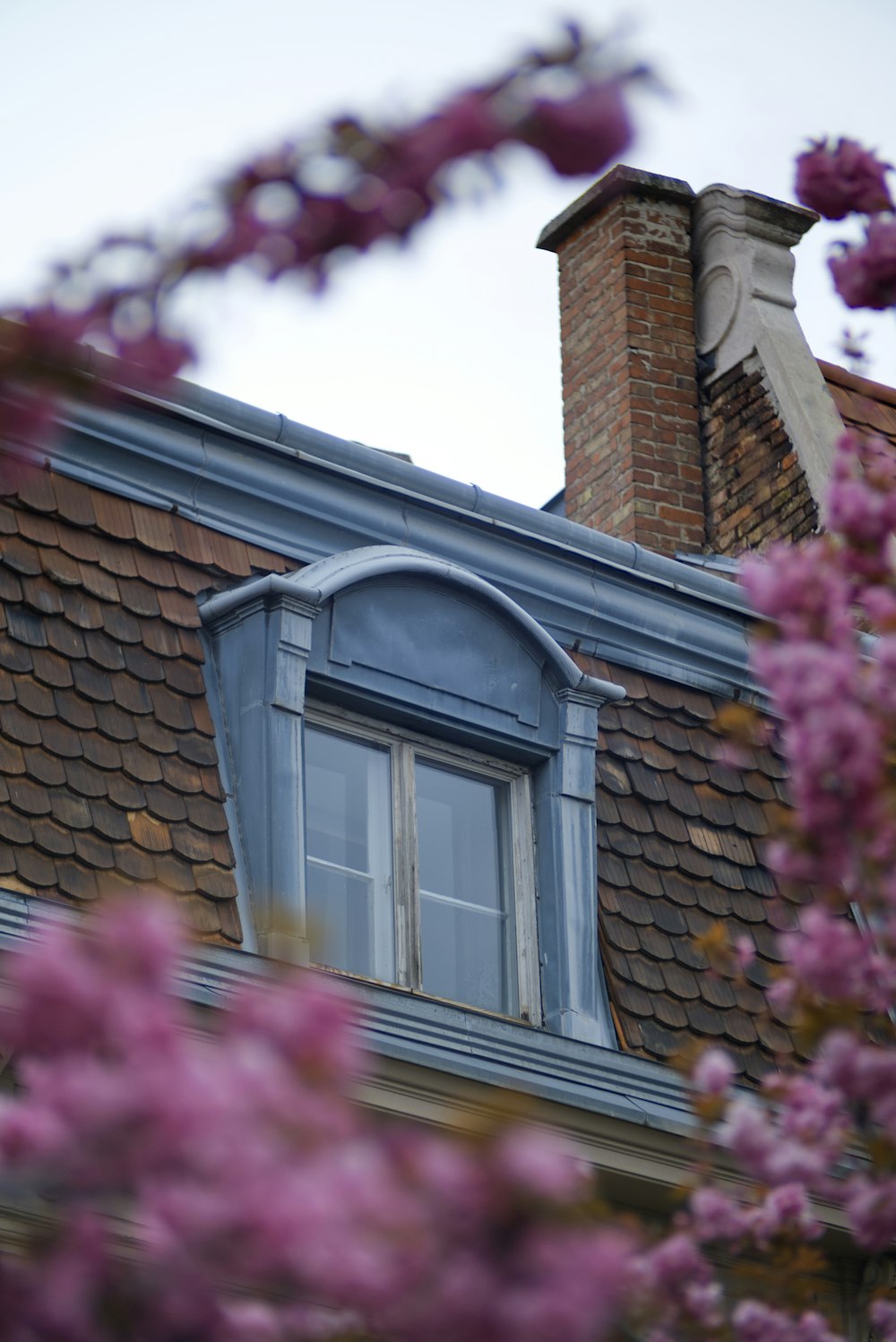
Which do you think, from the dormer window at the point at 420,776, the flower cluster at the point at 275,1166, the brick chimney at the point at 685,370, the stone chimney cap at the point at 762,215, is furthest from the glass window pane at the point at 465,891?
the stone chimney cap at the point at 762,215

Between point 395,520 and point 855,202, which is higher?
point 395,520

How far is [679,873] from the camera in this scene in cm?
904

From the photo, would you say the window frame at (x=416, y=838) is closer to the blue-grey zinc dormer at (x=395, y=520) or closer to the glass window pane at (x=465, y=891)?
the glass window pane at (x=465, y=891)

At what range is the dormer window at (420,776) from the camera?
26.2ft

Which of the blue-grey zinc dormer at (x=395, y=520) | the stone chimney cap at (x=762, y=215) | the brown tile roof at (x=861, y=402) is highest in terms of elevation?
the stone chimney cap at (x=762, y=215)

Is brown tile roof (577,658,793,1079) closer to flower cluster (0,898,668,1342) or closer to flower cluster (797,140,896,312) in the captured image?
flower cluster (797,140,896,312)

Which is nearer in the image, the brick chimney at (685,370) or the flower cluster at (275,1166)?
the flower cluster at (275,1166)

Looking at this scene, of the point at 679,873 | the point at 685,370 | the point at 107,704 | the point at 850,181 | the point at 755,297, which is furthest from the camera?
the point at 685,370

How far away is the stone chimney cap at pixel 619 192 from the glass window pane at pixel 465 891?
22.6 feet

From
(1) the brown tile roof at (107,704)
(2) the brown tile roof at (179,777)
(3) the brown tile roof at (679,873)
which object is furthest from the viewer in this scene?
(3) the brown tile roof at (679,873)

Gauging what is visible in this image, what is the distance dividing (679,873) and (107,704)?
2.73 metres

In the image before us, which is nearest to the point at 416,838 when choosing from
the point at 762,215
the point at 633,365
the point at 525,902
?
the point at 525,902

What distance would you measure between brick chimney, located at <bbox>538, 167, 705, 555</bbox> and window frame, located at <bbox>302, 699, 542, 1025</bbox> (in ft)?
16.1

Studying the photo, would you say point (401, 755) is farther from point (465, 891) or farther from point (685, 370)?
point (685, 370)
